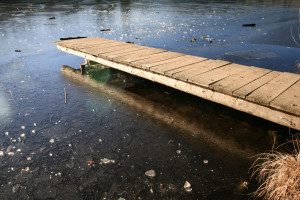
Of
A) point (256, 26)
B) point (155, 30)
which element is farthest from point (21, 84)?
point (256, 26)

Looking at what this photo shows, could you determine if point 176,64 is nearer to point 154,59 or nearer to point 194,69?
point 194,69

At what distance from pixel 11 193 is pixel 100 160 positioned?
1.09 metres

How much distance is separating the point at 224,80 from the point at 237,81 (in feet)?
0.71

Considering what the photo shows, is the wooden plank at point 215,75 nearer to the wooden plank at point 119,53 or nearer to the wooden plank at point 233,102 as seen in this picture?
the wooden plank at point 233,102

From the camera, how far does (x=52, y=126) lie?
3861 millimetres

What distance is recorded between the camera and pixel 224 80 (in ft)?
12.7

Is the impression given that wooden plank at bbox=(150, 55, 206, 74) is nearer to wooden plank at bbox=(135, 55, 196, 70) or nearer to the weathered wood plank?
wooden plank at bbox=(135, 55, 196, 70)

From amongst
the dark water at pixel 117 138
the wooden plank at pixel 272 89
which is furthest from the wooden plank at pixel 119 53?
the wooden plank at pixel 272 89

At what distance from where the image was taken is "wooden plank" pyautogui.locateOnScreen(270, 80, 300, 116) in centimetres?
289

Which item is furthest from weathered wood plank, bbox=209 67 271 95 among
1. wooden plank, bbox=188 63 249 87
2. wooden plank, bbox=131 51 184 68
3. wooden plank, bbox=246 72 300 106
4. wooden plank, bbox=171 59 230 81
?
wooden plank, bbox=131 51 184 68

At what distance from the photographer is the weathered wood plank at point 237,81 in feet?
11.6

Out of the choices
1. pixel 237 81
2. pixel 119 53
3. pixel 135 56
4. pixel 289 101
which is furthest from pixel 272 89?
pixel 119 53

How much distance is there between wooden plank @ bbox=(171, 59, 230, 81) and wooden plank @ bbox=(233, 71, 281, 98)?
0.93m

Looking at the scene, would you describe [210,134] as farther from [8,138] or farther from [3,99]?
[3,99]
